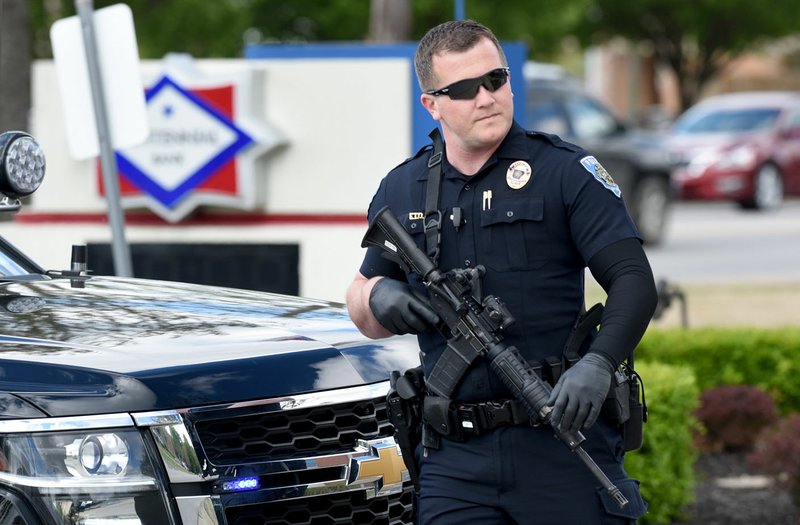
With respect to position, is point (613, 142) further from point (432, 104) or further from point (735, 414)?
point (432, 104)

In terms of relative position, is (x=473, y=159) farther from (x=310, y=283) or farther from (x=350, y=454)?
(x=310, y=283)

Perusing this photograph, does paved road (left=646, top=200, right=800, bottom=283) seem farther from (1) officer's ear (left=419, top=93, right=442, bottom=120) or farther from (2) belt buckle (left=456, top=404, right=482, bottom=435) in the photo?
(2) belt buckle (left=456, top=404, right=482, bottom=435)

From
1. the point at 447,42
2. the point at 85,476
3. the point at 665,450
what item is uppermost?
the point at 447,42

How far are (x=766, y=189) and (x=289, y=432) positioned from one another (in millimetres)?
20861

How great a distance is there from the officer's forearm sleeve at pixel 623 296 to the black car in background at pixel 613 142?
13227mm

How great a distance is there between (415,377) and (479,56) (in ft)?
2.49

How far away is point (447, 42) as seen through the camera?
11.3ft

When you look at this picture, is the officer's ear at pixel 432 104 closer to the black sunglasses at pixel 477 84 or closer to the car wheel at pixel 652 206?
the black sunglasses at pixel 477 84

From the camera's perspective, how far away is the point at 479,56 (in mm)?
3414

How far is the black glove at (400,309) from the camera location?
11.1 feet

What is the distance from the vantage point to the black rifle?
3.17m

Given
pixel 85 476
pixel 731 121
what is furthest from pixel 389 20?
pixel 85 476

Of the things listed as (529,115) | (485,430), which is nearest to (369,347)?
(485,430)

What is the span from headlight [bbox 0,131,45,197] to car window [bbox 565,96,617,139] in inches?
525
